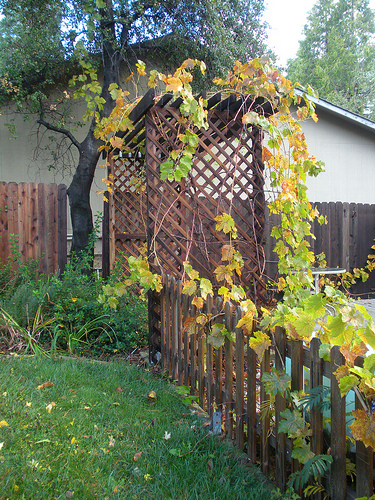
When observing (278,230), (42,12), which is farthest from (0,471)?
(42,12)

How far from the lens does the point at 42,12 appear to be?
27.8 feet

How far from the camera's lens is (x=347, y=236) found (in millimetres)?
8055

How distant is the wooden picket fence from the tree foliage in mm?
26709

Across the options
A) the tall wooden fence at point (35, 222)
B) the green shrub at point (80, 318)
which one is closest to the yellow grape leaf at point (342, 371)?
the green shrub at point (80, 318)

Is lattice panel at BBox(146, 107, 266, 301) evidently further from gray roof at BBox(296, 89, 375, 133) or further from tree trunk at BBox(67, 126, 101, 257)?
gray roof at BBox(296, 89, 375, 133)

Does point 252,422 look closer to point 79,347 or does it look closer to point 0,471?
point 0,471

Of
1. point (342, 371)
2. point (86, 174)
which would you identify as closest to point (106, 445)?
point (342, 371)

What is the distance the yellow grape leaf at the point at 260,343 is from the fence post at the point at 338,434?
0.42 m

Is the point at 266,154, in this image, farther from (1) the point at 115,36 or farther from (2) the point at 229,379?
(1) the point at 115,36

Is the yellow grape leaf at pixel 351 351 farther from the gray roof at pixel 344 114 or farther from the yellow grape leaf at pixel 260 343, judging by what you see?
the gray roof at pixel 344 114

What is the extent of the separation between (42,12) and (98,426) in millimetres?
8966

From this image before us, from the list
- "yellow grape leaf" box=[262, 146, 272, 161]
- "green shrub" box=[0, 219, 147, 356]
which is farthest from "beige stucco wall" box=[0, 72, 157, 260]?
"yellow grape leaf" box=[262, 146, 272, 161]

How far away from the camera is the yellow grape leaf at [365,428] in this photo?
4.62ft

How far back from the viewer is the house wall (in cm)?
1073
